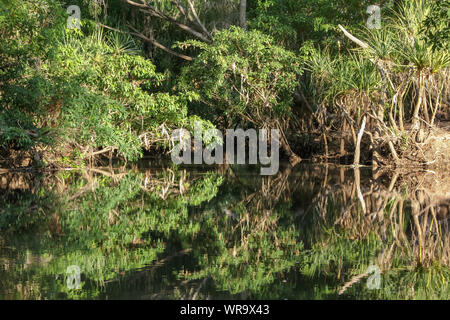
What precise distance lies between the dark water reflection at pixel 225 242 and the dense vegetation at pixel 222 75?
3.27 meters

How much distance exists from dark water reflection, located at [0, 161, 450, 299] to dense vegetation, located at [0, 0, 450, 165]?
10.7 ft

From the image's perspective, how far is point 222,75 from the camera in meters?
19.8

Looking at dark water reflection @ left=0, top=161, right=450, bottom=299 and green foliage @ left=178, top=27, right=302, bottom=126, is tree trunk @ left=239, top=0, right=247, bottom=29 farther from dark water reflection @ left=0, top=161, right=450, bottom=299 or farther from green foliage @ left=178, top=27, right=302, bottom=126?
dark water reflection @ left=0, top=161, right=450, bottom=299

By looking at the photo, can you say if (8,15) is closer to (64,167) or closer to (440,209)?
(64,167)

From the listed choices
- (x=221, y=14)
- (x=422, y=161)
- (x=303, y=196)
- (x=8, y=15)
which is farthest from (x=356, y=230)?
(x=221, y=14)

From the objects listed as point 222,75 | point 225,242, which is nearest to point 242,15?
point 222,75

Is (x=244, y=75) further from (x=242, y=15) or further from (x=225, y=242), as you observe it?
(x=225, y=242)

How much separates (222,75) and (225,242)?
13581 millimetres

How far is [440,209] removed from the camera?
29.2ft

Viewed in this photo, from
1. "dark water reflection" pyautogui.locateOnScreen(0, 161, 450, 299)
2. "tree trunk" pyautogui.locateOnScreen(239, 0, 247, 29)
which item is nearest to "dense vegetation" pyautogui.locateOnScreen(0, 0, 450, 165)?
"tree trunk" pyautogui.locateOnScreen(239, 0, 247, 29)

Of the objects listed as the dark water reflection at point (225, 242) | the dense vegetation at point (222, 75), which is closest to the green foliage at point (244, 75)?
the dense vegetation at point (222, 75)

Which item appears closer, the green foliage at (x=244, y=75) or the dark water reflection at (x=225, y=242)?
the dark water reflection at (x=225, y=242)

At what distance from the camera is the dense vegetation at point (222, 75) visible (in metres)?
14.7

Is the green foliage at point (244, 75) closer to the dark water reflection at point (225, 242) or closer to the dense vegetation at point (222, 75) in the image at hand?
the dense vegetation at point (222, 75)
